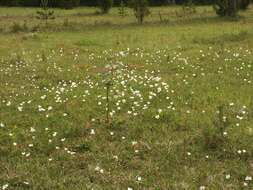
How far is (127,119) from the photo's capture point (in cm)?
1217

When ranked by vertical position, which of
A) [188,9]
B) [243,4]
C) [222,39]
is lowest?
[188,9]

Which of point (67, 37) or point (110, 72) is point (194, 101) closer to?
point (110, 72)

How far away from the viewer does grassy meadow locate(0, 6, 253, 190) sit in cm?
923

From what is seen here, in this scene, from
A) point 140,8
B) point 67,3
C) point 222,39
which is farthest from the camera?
point 67,3

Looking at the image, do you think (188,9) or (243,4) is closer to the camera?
(188,9)

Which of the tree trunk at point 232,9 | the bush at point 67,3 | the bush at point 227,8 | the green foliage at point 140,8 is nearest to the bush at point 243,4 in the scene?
the bush at point 227,8

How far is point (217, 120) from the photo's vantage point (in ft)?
39.3

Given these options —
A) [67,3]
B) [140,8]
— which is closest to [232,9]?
[140,8]

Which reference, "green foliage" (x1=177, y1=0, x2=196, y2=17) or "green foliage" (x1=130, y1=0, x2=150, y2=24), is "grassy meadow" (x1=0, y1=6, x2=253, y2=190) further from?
"green foliage" (x1=177, y1=0, x2=196, y2=17)

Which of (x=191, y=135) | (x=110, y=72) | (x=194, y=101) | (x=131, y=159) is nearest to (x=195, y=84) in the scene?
(x=194, y=101)

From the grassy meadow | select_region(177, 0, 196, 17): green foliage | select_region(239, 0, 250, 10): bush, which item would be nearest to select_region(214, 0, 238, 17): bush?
select_region(177, 0, 196, 17): green foliage

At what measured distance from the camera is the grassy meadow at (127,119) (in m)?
9.23

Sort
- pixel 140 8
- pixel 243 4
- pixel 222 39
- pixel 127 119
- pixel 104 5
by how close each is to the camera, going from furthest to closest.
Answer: pixel 104 5 < pixel 243 4 < pixel 140 8 < pixel 222 39 < pixel 127 119

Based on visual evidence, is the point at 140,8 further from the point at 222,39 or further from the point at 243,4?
the point at 243,4
